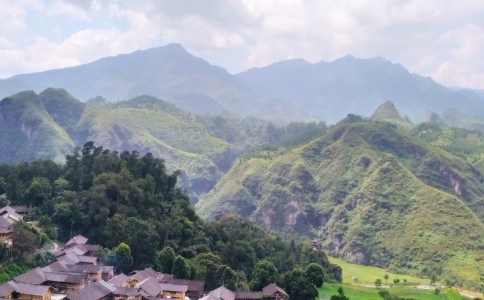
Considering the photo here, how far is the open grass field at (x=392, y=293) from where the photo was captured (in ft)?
181

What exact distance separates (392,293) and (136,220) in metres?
29.9

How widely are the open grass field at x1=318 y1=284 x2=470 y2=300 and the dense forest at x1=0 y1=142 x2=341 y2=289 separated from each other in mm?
4088

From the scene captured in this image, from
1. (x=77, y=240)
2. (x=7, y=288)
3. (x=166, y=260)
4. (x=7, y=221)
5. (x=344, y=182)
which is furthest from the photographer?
(x=344, y=182)

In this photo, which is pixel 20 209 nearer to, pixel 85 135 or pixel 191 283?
pixel 191 283

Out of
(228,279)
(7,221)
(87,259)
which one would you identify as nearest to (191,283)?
(228,279)

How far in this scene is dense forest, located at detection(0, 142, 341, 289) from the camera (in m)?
48.7

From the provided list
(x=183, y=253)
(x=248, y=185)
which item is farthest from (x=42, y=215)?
(x=248, y=185)

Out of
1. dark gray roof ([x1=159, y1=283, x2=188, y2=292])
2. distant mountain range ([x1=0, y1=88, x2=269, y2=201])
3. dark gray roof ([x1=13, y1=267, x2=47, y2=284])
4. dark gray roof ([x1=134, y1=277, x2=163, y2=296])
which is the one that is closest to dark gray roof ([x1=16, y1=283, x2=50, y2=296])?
dark gray roof ([x1=13, y1=267, x2=47, y2=284])

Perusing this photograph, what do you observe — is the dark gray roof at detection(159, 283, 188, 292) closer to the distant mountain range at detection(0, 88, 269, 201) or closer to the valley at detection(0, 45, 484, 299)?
the valley at detection(0, 45, 484, 299)

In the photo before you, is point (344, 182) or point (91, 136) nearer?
point (344, 182)

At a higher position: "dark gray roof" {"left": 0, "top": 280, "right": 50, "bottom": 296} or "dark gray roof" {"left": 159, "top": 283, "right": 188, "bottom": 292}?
"dark gray roof" {"left": 0, "top": 280, "right": 50, "bottom": 296}

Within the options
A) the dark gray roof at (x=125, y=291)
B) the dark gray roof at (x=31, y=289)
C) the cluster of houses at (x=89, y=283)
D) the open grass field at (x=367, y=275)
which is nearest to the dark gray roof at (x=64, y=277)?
the cluster of houses at (x=89, y=283)

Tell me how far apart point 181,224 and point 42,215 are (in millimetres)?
14310

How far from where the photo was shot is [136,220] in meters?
51.6
